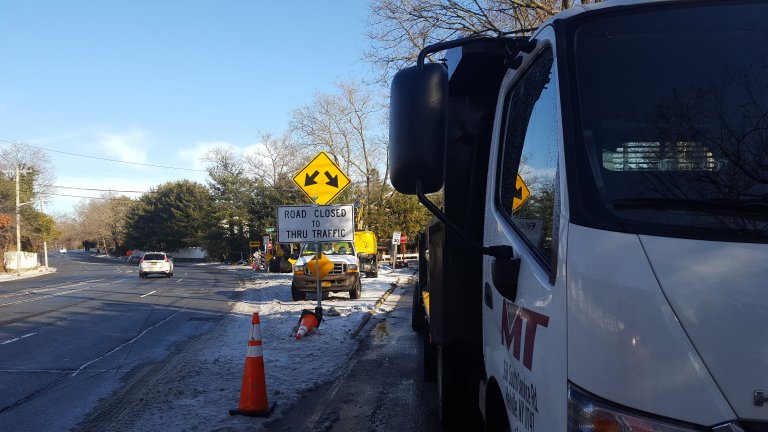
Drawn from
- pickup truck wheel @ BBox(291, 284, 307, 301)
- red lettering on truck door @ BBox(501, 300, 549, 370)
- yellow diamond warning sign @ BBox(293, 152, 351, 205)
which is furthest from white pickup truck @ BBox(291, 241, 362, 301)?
red lettering on truck door @ BBox(501, 300, 549, 370)

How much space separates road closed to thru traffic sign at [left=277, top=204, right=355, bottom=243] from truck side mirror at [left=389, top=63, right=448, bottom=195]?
8765mm

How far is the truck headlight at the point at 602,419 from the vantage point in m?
1.65

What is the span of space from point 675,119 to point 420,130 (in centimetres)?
99

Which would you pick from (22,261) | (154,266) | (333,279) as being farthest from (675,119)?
(22,261)

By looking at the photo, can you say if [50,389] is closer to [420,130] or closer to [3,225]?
[420,130]

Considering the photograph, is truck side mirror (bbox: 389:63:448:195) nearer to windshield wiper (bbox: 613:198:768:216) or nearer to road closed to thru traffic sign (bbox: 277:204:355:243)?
windshield wiper (bbox: 613:198:768:216)

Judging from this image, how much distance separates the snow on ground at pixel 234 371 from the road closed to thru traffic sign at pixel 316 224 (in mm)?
1696

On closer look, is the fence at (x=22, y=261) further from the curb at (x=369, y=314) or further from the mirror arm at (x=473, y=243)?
the mirror arm at (x=473, y=243)

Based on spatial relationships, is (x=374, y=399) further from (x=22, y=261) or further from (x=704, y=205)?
(x=22, y=261)

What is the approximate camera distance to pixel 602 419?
1.74 m

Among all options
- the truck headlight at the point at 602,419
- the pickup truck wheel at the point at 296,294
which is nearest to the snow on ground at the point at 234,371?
the pickup truck wheel at the point at 296,294

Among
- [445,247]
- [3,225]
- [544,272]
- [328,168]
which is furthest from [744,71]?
[3,225]

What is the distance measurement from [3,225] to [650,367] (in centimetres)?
6291

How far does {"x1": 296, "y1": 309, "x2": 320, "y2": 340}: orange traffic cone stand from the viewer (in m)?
10.2
